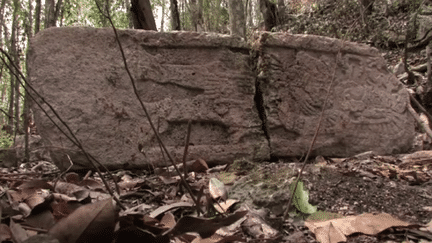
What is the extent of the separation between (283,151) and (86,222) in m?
2.04

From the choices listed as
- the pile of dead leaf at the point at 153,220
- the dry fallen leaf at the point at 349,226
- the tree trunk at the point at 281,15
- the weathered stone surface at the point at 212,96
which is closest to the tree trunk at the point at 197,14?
the tree trunk at the point at 281,15

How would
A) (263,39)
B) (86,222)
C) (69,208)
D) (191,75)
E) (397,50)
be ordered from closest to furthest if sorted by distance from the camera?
(86,222), (69,208), (191,75), (263,39), (397,50)

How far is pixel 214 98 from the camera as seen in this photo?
2.49m

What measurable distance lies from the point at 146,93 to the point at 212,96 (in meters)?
0.46

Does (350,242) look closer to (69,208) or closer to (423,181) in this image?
(69,208)

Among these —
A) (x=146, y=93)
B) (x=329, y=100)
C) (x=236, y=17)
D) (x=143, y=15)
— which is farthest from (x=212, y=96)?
(x=236, y=17)

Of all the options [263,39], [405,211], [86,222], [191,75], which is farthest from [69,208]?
[263,39]

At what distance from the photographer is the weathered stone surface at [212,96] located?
2.22m

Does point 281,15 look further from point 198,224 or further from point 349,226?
point 198,224

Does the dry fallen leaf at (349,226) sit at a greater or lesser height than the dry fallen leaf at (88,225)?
lesser

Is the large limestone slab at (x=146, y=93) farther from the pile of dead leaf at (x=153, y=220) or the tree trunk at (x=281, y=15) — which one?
the tree trunk at (x=281, y=15)

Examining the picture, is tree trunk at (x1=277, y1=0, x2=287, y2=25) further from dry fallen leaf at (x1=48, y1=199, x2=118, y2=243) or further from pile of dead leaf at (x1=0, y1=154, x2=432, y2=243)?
dry fallen leaf at (x1=48, y1=199, x2=118, y2=243)

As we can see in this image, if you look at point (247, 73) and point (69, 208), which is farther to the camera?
point (247, 73)

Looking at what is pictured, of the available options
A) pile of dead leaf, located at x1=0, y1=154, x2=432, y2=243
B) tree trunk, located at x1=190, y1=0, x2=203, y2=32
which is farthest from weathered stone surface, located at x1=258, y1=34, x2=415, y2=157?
tree trunk, located at x1=190, y1=0, x2=203, y2=32
